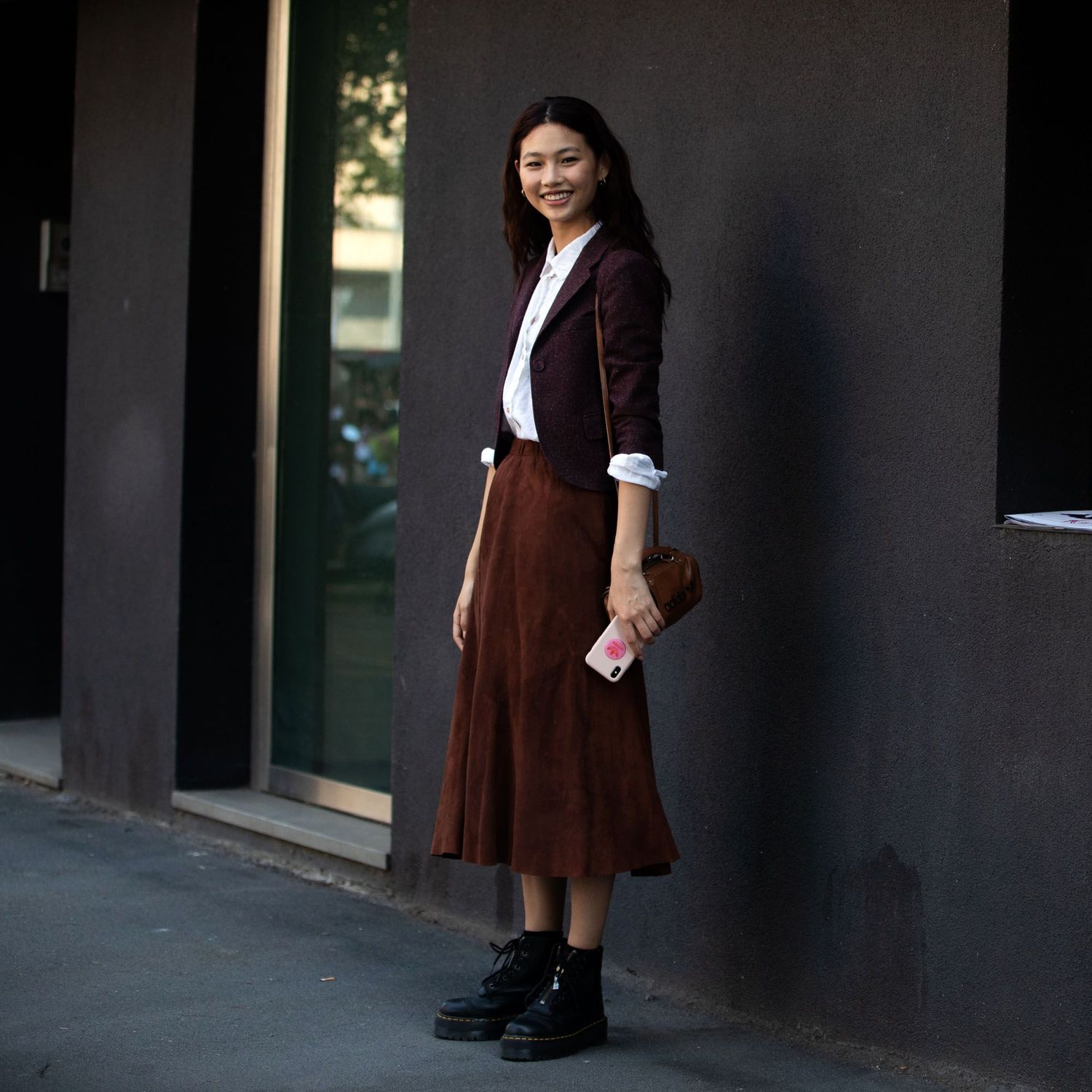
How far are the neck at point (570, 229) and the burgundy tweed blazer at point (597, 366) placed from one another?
0.21 ft

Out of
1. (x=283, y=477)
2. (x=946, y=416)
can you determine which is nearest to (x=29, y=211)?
(x=283, y=477)

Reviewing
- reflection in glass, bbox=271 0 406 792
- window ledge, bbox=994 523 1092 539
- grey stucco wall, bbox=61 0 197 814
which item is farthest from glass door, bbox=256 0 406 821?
window ledge, bbox=994 523 1092 539

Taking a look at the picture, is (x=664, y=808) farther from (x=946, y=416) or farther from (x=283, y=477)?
(x=283, y=477)

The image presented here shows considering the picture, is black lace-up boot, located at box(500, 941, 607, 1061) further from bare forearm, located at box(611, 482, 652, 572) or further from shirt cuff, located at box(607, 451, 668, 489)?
shirt cuff, located at box(607, 451, 668, 489)

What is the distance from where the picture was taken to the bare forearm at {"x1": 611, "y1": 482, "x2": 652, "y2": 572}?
3580 millimetres

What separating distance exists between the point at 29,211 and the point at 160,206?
6.93ft

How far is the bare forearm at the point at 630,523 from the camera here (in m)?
3.58

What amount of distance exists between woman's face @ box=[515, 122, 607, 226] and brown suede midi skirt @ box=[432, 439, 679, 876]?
21.4 inches

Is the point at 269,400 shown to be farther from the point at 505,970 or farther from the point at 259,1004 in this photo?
the point at 505,970

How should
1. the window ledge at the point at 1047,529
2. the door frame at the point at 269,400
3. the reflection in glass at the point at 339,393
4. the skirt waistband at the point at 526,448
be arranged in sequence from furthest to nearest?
the door frame at the point at 269,400 → the reflection in glass at the point at 339,393 → the skirt waistband at the point at 526,448 → the window ledge at the point at 1047,529

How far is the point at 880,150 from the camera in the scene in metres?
3.73

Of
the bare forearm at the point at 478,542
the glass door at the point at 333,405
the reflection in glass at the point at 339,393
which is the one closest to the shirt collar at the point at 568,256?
the bare forearm at the point at 478,542

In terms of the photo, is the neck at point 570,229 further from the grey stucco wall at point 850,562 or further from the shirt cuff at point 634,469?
the shirt cuff at point 634,469

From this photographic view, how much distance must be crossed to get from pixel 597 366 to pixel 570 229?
1.13 feet
